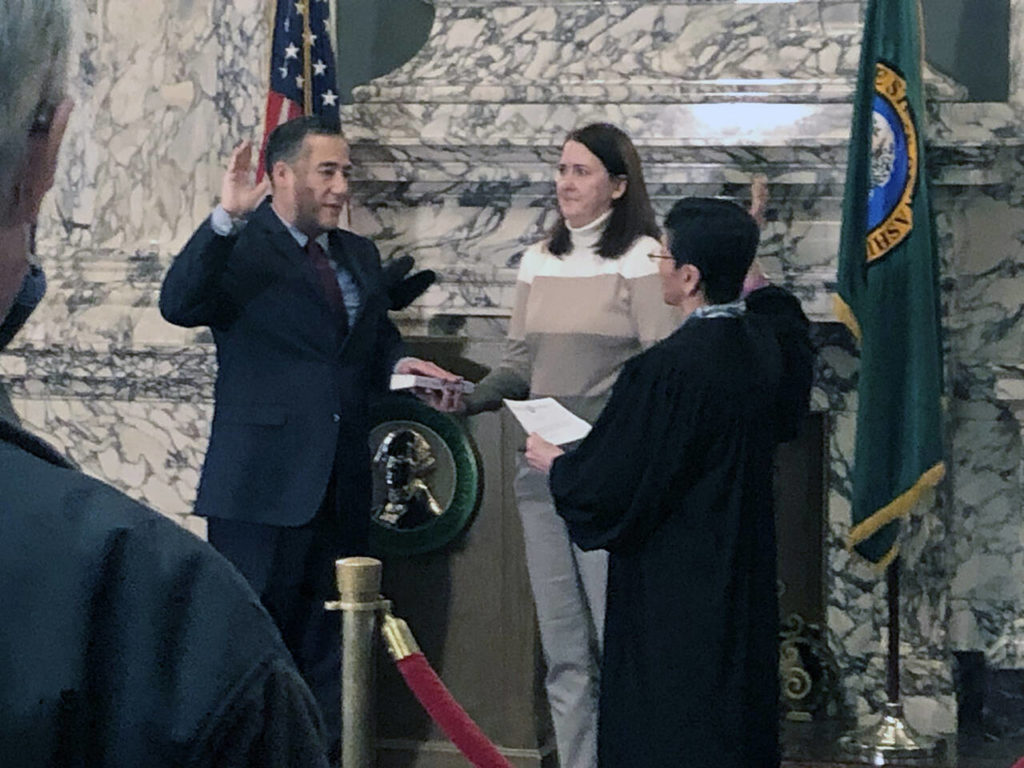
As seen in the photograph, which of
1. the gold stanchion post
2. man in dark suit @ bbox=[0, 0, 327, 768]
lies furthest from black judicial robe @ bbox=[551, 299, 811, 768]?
man in dark suit @ bbox=[0, 0, 327, 768]

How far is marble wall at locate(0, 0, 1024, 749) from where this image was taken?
546 centimetres

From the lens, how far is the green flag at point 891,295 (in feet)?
16.6

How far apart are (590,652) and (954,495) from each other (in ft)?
5.54

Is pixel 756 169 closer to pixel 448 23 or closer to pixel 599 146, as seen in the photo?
pixel 599 146

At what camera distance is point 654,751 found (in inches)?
153

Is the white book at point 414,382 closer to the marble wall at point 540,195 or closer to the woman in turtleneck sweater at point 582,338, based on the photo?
the woman in turtleneck sweater at point 582,338

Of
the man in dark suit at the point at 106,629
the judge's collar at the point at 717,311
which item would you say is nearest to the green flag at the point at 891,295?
the judge's collar at the point at 717,311

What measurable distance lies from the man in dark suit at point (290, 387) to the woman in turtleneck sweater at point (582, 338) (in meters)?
0.55

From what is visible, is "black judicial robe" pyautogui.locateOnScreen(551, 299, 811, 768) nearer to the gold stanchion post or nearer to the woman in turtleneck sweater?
the woman in turtleneck sweater

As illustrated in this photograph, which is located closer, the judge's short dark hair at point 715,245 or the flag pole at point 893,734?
the judge's short dark hair at point 715,245

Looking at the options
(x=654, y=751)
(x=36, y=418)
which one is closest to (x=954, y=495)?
(x=654, y=751)

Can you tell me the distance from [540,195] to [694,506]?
205cm

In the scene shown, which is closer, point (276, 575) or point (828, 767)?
point (276, 575)

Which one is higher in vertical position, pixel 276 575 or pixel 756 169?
pixel 756 169
